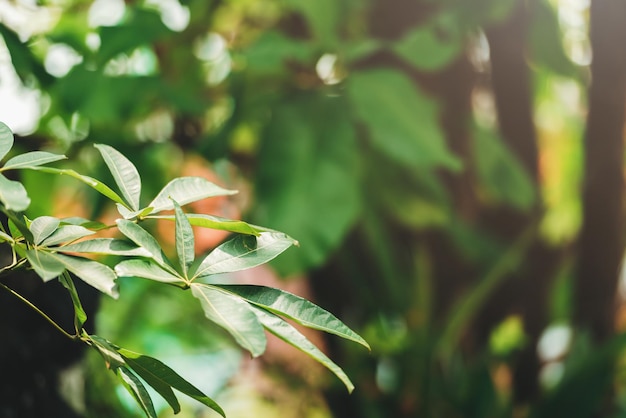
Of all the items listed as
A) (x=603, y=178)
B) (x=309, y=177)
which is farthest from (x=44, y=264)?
(x=603, y=178)

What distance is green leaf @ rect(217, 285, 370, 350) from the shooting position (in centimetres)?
23

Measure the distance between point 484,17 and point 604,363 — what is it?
1.84ft

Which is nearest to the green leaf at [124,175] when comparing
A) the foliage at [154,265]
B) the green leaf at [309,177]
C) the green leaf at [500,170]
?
the foliage at [154,265]

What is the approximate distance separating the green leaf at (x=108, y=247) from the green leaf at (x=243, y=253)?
21 millimetres

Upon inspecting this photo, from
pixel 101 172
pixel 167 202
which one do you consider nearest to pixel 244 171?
pixel 101 172

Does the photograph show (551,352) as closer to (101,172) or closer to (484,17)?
(484,17)

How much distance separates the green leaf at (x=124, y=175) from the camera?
9.8 inches

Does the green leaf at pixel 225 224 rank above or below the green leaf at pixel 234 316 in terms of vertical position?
above

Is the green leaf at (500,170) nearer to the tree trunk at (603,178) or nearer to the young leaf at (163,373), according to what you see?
the tree trunk at (603,178)

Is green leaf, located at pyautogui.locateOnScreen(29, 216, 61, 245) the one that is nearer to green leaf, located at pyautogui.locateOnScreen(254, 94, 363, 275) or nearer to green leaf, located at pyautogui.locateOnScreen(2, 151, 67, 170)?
green leaf, located at pyautogui.locateOnScreen(2, 151, 67, 170)

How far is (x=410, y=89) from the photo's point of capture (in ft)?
2.74

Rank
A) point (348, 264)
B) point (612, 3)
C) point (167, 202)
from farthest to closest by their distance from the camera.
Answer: point (348, 264) < point (612, 3) < point (167, 202)

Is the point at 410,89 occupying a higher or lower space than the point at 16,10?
higher

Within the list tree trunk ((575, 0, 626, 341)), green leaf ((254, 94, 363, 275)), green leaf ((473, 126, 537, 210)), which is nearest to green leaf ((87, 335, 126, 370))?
green leaf ((254, 94, 363, 275))
